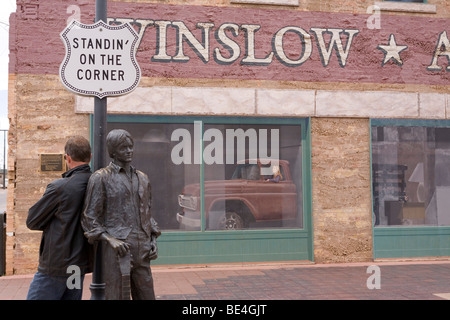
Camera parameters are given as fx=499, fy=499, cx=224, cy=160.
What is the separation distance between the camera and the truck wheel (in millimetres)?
9328

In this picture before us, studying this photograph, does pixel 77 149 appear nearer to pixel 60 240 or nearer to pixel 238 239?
pixel 60 240

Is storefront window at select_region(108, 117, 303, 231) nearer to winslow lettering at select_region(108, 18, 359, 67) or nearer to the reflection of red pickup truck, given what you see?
the reflection of red pickup truck

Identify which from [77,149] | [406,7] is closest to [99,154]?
[77,149]

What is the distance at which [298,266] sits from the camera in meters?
9.17

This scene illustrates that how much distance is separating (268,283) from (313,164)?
276cm

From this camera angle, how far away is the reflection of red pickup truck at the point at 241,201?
927 cm

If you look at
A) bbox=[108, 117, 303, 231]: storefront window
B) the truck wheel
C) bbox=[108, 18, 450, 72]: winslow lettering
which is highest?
bbox=[108, 18, 450, 72]: winslow lettering

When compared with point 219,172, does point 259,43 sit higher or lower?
higher

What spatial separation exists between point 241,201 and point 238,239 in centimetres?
71

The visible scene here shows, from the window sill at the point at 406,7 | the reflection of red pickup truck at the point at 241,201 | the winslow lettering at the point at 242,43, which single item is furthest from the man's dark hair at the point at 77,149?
the window sill at the point at 406,7

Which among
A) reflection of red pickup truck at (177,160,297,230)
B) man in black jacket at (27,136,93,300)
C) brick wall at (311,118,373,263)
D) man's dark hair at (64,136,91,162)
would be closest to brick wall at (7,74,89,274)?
reflection of red pickup truck at (177,160,297,230)

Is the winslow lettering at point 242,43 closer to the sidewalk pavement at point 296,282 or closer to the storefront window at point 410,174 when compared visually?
the storefront window at point 410,174

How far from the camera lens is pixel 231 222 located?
9352 millimetres

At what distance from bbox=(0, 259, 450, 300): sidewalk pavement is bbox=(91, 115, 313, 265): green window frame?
18cm
